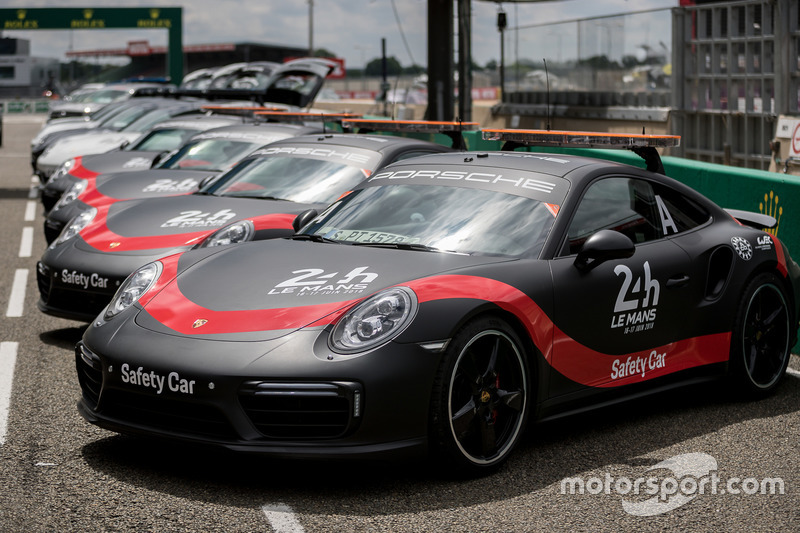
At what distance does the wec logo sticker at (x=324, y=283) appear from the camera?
15.0ft

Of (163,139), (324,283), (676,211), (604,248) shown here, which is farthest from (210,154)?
(604,248)

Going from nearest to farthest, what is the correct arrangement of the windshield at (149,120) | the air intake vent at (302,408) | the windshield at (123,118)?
the air intake vent at (302,408) < the windshield at (149,120) < the windshield at (123,118)

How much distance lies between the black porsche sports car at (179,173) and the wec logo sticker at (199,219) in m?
1.67

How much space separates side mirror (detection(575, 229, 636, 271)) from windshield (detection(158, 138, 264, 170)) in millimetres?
5379

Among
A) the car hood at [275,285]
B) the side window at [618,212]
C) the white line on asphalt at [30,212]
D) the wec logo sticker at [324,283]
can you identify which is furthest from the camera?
the white line on asphalt at [30,212]

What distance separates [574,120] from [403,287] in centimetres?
1656

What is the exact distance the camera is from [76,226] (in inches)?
308

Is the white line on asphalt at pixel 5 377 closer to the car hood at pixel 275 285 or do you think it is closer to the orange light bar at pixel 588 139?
the car hood at pixel 275 285

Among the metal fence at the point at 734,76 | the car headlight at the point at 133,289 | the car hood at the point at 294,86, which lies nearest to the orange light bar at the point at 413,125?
the car headlight at the point at 133,289

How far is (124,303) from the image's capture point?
5.04m

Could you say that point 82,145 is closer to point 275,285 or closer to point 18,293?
point 18,293

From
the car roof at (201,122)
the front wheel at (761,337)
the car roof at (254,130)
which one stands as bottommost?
the front wheel at (761,337)

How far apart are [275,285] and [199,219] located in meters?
2.97

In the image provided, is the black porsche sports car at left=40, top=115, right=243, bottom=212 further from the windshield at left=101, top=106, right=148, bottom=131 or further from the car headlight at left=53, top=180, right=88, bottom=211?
the windshield at left=101, top=106, right=148, bottom=131
